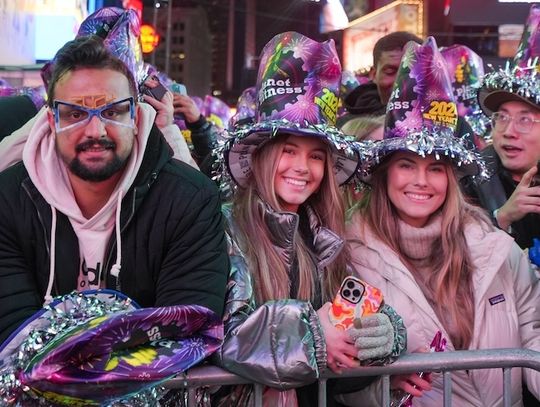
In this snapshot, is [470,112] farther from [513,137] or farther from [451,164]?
[451,164]

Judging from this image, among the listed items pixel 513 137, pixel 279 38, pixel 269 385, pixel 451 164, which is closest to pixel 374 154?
pixel 451 164

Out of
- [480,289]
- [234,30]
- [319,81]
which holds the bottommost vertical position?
→ [480,289]

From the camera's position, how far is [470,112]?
618 centimetres

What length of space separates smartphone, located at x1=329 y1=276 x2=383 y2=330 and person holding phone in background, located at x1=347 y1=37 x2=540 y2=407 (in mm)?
417

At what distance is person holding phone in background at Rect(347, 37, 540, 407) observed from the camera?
9.66ft

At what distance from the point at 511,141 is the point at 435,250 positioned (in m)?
1.06

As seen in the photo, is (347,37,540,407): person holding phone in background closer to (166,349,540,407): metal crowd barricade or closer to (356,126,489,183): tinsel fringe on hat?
(356,126,489,183): tinsel fringe on hat

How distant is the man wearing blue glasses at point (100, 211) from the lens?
2.50 metres

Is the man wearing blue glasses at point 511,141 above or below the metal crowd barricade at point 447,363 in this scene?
above

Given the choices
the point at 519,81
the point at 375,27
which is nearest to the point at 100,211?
the point at 519,81

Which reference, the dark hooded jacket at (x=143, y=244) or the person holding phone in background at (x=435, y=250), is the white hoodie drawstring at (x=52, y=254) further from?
the person holding phone in background at (x=435, y=250)

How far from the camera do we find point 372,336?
243 centimetres

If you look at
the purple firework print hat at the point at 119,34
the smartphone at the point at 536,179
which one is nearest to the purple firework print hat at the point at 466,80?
the smartphone at the point at 536,179

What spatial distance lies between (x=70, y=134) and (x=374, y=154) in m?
1.41
